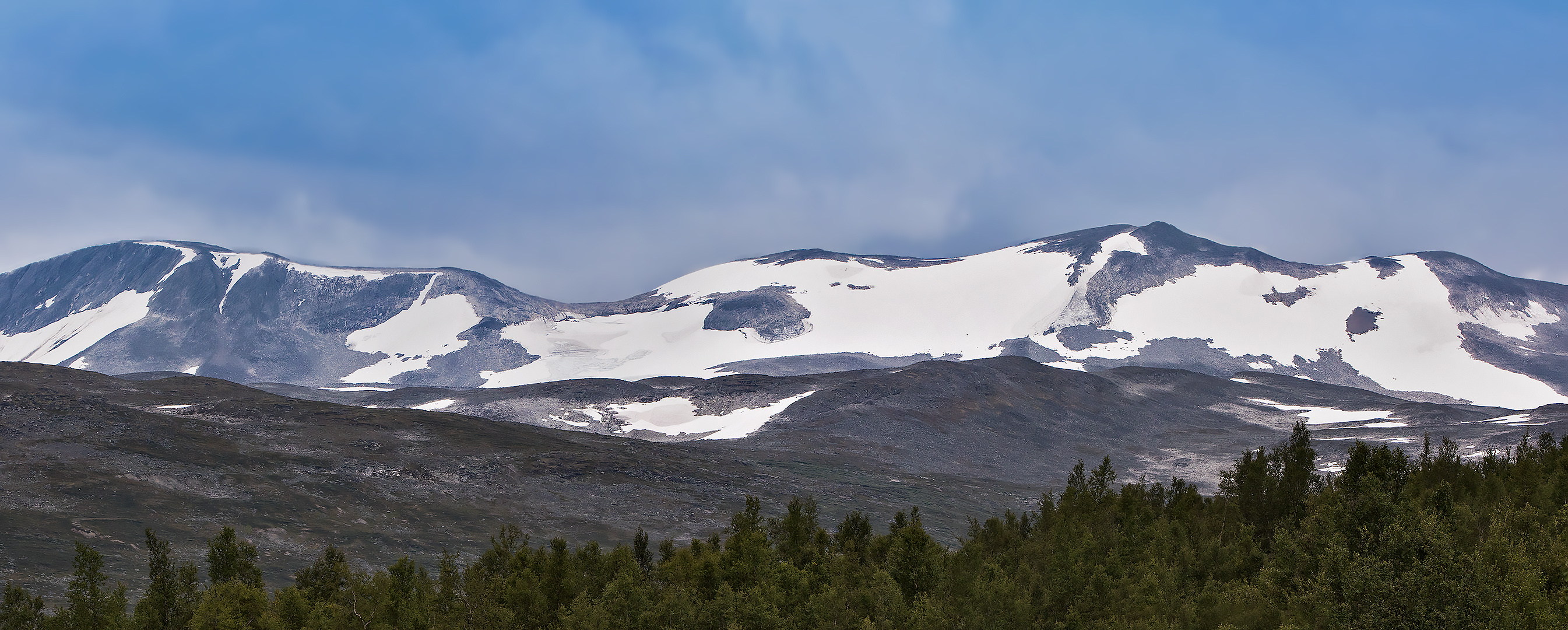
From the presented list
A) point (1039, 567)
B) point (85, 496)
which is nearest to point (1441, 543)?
point (1039, 567)

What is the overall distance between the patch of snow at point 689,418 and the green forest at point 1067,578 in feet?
329

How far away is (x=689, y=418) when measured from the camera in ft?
527

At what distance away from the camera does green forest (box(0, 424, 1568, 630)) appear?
92.4ft

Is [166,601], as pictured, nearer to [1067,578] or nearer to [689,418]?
[1067,578]

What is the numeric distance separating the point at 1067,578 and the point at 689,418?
410 feet

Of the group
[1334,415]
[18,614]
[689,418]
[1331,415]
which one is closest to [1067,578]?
[18,614]

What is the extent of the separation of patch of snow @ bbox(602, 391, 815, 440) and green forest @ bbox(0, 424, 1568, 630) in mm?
100334

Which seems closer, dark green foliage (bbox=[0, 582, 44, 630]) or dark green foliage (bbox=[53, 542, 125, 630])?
dark green foliage (bbox=[53, 542, 125, 630])

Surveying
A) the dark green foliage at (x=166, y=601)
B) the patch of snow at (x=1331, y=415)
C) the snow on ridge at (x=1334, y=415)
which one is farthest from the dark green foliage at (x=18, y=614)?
the patch of snow at (x=1331, y=415)

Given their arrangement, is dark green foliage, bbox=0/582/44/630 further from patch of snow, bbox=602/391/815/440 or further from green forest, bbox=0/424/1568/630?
patch of snow, bbox=602/391/815/440

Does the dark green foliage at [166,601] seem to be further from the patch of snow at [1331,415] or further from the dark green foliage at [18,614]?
the patch of snow at [1331,415]

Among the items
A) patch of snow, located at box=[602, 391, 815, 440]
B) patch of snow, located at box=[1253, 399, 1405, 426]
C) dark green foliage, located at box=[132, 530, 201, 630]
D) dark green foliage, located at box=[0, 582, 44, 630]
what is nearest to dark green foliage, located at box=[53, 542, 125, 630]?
dark green foliage, located at box=[132, 530, 201, 630]

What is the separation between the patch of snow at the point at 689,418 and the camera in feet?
497

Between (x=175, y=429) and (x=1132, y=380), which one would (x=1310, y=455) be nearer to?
(x=175, y=429)
